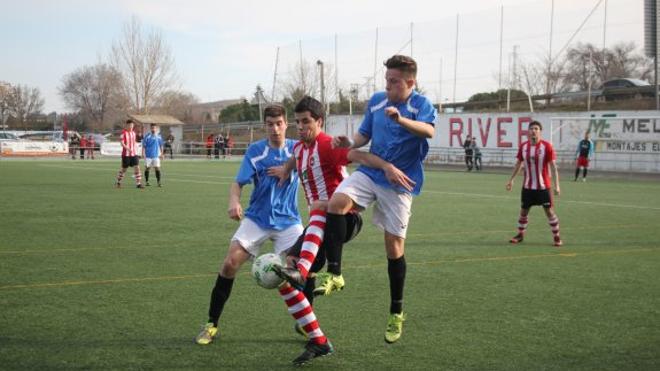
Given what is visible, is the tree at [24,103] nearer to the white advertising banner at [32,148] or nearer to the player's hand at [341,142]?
the white advertising banner at [32,148]

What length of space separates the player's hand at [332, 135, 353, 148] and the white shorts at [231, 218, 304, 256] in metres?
0.80

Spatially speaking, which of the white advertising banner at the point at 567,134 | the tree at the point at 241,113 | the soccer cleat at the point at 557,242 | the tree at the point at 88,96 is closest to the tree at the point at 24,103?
the tree at the point at 88,96

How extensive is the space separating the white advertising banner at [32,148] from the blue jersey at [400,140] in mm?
48964

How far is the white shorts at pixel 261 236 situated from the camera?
6094 mm

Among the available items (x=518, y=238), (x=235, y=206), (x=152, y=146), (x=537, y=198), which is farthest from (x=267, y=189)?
(x=152, y=146)

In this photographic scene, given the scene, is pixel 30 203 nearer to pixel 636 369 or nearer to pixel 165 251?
pixel 165 251

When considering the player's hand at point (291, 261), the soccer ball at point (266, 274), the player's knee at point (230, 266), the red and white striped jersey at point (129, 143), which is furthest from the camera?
the red and white striped jersey at point (129, 143)

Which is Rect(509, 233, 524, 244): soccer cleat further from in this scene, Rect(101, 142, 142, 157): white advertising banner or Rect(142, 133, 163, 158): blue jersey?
Rect(101, 142, 142, 157): white advertising banner

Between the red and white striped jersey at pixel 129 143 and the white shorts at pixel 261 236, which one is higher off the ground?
the red and white striped jersey at pixel 129 143

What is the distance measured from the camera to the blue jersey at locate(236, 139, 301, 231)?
6172 mm

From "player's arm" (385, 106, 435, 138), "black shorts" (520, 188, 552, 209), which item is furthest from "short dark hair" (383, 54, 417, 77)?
"black shorts" (520, 188, 552, 209)

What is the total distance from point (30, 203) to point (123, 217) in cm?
384

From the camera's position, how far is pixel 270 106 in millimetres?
6258

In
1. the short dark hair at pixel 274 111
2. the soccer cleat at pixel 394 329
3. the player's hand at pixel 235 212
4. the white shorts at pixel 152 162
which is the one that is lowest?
the soccer cleat at pixel 394 329
